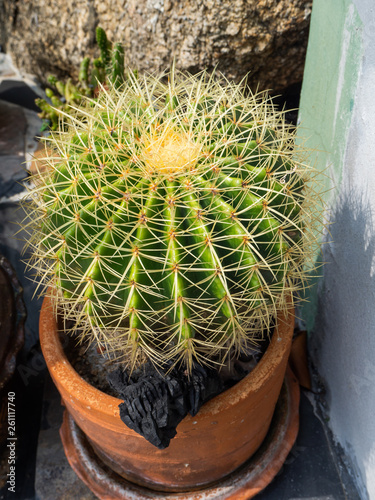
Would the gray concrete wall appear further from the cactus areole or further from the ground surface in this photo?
the cactus areole

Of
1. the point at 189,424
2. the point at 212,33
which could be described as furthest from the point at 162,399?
the point at 212,33

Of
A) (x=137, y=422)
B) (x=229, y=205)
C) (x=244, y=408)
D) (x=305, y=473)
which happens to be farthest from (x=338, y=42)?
(x=305, y=473)

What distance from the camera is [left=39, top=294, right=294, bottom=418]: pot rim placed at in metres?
1.16

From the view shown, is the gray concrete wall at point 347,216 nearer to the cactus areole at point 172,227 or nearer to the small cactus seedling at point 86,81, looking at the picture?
the cactus areole at point 172,227

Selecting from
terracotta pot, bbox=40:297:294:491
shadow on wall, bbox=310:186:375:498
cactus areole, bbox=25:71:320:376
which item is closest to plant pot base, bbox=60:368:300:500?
terracotta pot, bbox=40:297:294:491

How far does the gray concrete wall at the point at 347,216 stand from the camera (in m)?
1.20

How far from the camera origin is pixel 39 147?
2.71m

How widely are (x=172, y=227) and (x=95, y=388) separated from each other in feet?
1.77

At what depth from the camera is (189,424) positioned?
3.76ft

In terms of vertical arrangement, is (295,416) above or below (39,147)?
below

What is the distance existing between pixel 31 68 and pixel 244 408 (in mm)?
2849

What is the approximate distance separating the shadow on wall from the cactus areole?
0.24 metres

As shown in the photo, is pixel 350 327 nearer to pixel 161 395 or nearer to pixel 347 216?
pixel 347 216

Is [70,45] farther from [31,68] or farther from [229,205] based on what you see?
[229,205]
